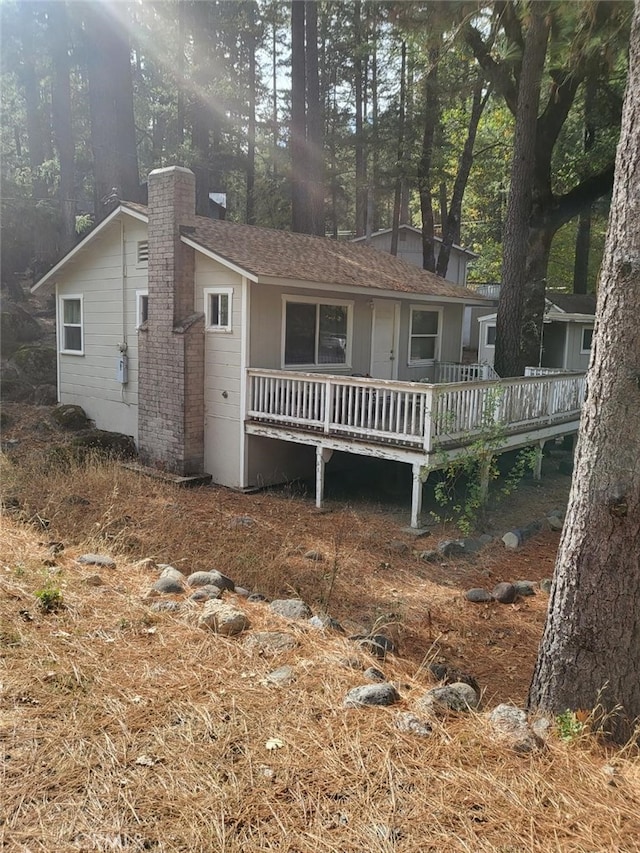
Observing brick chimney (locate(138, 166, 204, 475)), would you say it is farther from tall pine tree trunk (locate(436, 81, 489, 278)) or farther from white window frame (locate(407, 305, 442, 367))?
tall pine tree trunk (locate(436, 81, 489, 278))

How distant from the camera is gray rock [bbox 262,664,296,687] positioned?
367cm

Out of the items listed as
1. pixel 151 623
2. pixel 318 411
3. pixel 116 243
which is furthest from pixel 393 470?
pixel 151 623

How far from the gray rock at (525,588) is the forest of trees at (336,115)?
20.8 feet

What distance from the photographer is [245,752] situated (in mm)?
2982

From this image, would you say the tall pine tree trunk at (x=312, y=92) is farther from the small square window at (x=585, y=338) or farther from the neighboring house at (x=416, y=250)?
the neighboring house at (x=416, y=250)

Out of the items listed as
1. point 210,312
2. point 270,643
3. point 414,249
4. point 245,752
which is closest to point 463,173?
point 414,249

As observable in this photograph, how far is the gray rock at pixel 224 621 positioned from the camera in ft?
14.3

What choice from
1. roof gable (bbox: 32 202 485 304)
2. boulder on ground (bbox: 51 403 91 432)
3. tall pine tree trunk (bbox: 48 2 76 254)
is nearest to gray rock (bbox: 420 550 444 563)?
roof gable (bbox: 32 202 485 304)

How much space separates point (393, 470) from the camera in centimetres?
1195

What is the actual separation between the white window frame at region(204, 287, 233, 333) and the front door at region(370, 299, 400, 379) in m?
3.46

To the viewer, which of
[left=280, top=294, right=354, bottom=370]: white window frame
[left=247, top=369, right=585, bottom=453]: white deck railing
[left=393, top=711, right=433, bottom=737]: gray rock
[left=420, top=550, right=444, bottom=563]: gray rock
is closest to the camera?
[left=393, top=711, right=433, bottom=737]: gray rock

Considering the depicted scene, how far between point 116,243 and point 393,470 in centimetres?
666

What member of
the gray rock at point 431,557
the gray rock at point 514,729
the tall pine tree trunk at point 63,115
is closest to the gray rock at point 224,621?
the gray rock at point 514,729

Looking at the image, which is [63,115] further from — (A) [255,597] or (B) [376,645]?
(B) [376,645]
